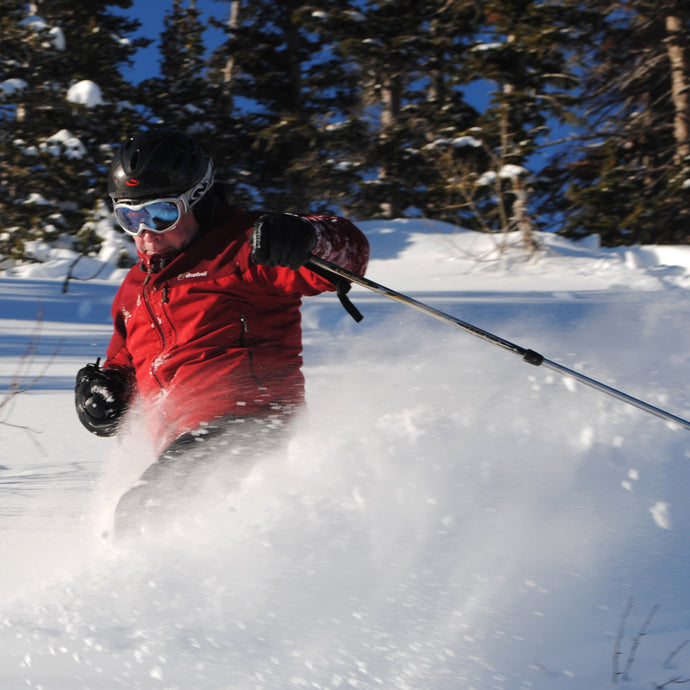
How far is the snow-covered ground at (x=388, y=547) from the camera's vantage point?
204 cm

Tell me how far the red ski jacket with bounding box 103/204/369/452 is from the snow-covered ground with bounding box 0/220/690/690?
36cm

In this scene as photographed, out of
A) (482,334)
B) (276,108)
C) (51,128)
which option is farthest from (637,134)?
(482,334)

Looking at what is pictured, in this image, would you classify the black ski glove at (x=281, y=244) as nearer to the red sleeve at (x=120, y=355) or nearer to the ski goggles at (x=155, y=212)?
the ski goggles at (x=155, y=212)

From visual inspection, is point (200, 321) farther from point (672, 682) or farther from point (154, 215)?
point (672, 682)

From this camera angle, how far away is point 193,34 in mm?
17391

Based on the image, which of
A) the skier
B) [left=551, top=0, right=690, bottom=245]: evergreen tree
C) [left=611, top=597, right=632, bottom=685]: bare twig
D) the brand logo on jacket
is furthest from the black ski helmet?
[left=551, top=0, right=690, bottom=245]: evergreen tree

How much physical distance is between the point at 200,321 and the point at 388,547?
1.06 meters

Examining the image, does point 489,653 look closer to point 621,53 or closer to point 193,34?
point 621,53

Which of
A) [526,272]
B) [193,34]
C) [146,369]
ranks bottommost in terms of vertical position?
[526,272]

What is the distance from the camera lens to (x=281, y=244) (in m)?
2.44

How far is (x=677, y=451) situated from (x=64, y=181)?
12.4m

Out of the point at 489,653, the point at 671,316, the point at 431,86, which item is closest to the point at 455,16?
the point at 431,86

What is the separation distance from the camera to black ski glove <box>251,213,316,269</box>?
2438 mm

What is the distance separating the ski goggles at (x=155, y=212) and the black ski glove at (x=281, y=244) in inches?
18.8
